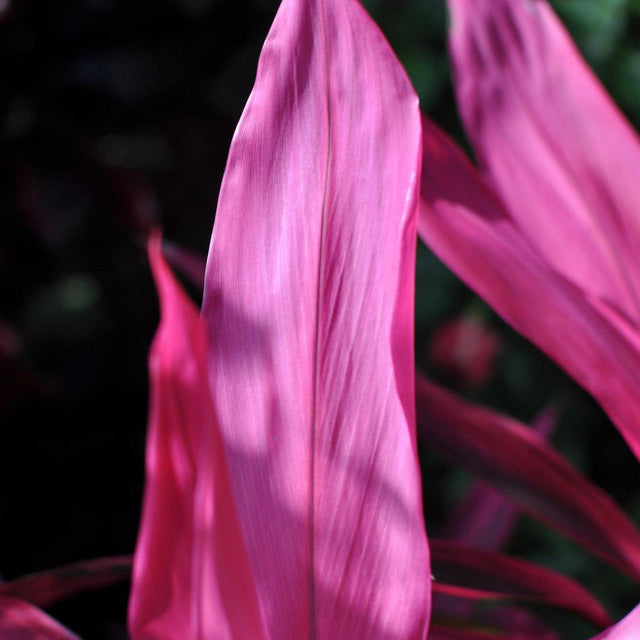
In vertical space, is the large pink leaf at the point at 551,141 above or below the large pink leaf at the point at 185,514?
above

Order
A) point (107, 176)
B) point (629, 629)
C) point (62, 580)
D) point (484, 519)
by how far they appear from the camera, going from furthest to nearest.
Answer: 1. point (107, 176)
2. point (484, 519)
3. point (62, 580)
4. point (629, 629)

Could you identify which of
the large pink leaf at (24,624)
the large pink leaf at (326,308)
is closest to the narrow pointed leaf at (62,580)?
the large pink leaf at (24,624)

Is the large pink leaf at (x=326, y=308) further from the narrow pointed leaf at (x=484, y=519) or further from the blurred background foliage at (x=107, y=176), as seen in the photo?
the blurred background foliage at (x=107, y=176)

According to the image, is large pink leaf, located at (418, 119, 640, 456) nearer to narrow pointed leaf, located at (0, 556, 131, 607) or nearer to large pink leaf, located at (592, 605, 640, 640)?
large pink leaf, located at (592, 605, 640, 640)

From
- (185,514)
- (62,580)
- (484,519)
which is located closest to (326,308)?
(185,514)

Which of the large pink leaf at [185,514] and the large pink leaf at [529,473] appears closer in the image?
the large pink leaf at [185,514]

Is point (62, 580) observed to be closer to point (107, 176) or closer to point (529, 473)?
point (529, 473)
